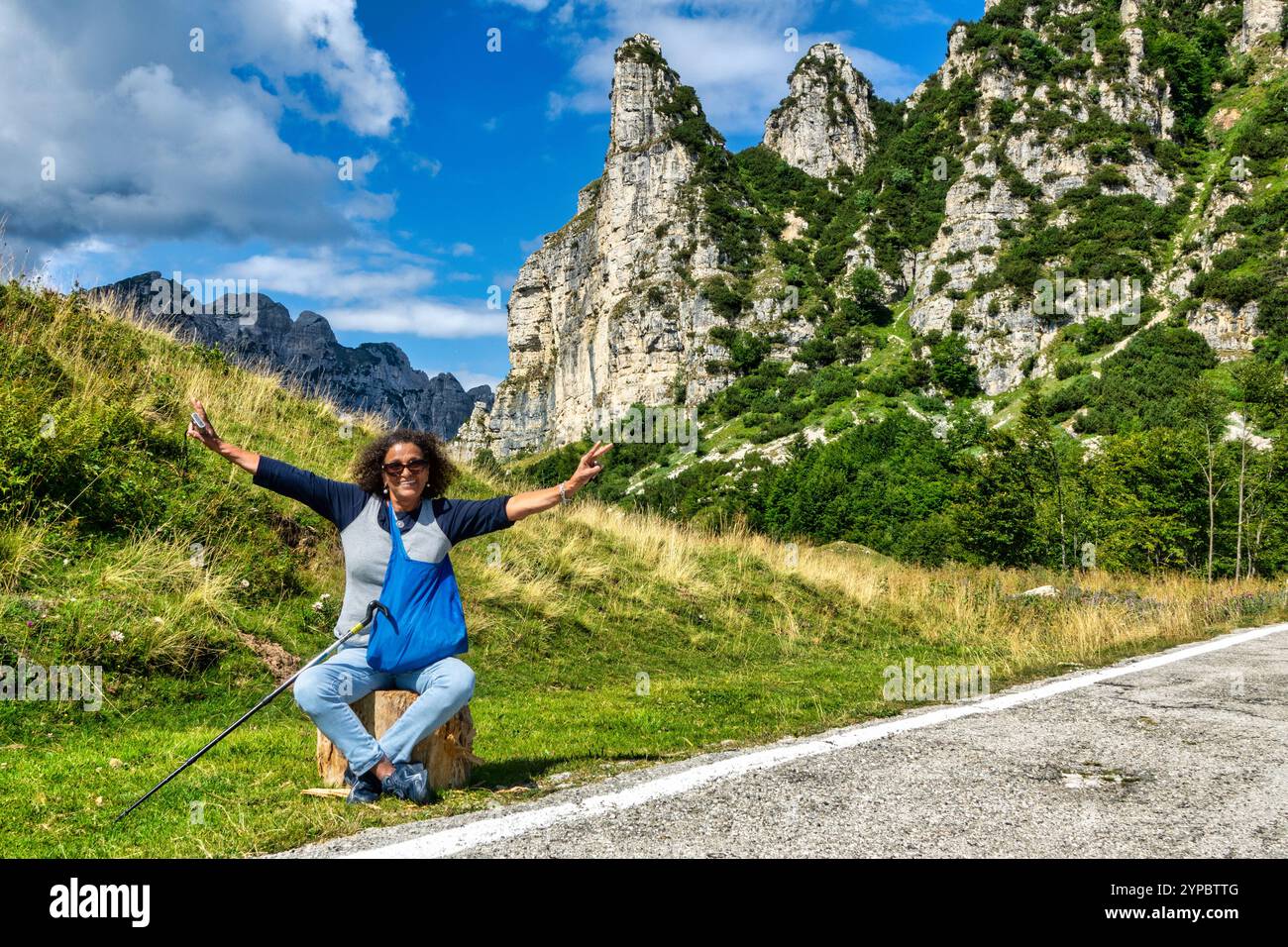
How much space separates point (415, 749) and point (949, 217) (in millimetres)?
119927

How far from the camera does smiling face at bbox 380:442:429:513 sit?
488cm

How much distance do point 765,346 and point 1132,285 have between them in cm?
4949

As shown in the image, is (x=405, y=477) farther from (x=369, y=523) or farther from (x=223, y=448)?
(x=223, y=448)

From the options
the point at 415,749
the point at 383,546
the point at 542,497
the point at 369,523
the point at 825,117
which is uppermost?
the point at 825,117

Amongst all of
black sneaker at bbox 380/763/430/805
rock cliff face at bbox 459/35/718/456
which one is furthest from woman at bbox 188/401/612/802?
rock cliff face at bbox 459/35/718/456

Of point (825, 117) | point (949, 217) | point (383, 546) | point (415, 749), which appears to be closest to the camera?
point (415, 749)

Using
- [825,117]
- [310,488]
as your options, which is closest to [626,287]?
[825,117]

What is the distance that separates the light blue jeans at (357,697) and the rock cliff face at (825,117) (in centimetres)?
15928

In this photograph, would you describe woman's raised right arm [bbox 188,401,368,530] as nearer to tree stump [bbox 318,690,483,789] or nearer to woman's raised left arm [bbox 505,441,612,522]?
woman's raised left arm [bbox 505,441,612,522]

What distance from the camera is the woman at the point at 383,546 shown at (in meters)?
4.36

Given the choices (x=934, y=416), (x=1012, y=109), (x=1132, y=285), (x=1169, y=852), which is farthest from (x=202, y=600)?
(x=1012, y=109)

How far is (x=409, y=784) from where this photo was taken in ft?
14.1
